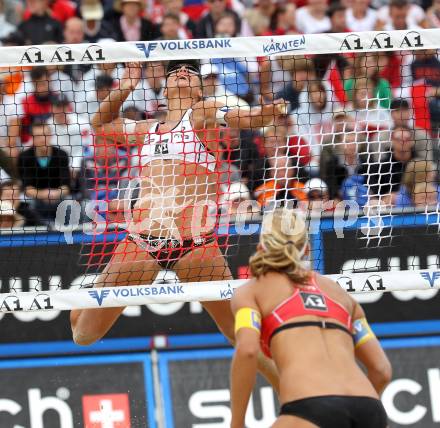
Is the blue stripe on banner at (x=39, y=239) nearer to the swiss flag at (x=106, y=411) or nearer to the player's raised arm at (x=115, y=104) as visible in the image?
the swiss flag at (x=106, y=411)

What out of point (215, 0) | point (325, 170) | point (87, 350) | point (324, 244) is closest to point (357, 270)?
point (324, 244)

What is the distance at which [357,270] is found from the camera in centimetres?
799

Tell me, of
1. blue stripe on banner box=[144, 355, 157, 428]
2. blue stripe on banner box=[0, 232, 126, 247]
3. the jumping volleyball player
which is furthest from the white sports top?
blue stripe on banner box=[144, 355, 157, 428]

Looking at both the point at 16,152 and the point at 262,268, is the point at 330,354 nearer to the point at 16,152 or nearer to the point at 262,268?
the point at 262,268

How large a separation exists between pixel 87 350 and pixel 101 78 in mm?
2694

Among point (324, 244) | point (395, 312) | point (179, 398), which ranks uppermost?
point (324, 244)

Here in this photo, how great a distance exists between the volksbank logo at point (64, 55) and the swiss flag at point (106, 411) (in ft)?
9.96

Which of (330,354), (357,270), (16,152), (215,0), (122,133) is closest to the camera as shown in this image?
(330,354)

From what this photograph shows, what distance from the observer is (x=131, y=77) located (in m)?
6.46

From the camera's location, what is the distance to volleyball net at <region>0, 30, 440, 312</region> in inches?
250

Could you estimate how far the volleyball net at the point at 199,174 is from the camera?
634 centimetres

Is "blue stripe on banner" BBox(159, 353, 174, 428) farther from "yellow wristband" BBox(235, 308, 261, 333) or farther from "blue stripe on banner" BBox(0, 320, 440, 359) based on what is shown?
"yellow wristband" BBox(235, 308, 261, 333)

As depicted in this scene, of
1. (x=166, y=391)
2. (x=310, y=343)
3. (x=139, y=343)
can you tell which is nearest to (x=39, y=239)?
(x=139, y=343)

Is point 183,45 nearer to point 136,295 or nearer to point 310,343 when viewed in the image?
point 136,295
